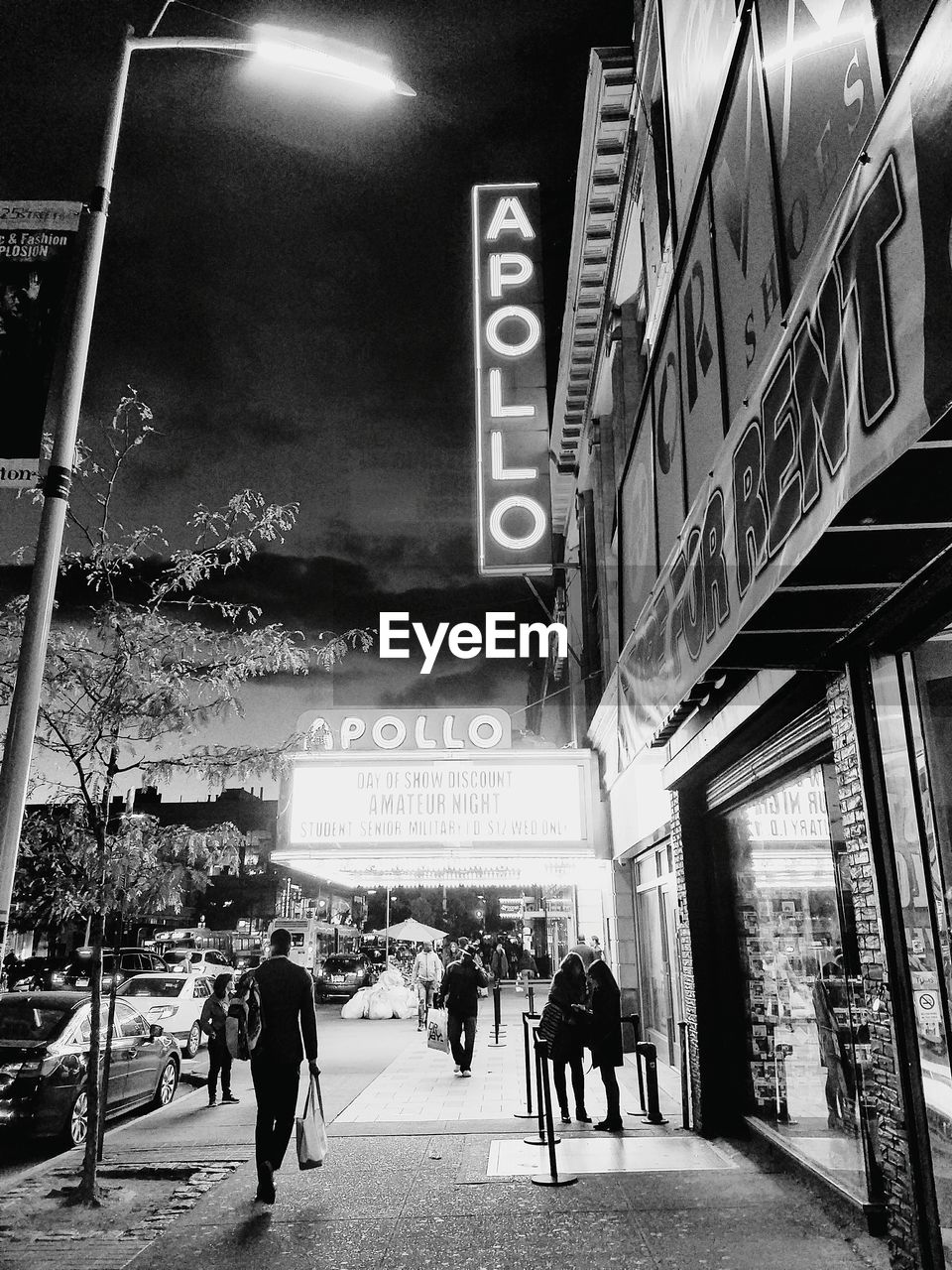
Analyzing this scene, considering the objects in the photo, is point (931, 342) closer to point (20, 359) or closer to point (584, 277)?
point (20, 359)

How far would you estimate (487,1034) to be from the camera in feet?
65.5

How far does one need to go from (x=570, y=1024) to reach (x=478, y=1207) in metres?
2.27

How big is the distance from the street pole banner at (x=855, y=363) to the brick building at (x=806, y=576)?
0.01m

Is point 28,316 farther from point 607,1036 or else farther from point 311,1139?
point 607,1036

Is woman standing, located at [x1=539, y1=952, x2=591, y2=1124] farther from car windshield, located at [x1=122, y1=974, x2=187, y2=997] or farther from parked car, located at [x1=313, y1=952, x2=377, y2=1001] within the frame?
parked car, located at [x1=313, y1=952, x2=377, y2=1001]

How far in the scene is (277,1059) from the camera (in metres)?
7.03

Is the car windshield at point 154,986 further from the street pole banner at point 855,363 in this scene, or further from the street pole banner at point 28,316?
the street pole banner at point 855,363

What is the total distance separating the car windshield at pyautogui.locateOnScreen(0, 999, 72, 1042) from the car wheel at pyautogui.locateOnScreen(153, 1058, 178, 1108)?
219 centimetres

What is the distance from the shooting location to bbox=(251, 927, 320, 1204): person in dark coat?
689 cm

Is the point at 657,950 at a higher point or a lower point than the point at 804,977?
higher

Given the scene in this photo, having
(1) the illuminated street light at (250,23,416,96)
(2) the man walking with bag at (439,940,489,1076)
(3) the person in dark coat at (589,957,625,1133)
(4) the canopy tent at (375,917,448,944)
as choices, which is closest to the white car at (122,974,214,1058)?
(2) the man walking with bag at (439,940,489,1076)

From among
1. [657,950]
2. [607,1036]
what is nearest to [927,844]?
[607,1036]

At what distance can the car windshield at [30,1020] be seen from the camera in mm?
10219

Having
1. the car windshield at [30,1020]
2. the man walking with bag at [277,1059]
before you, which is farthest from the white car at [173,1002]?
the man walking with bag at [277,1059]
